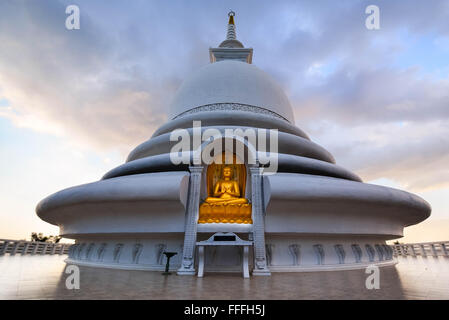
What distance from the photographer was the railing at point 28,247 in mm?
12773

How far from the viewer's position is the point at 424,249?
45.4 feet

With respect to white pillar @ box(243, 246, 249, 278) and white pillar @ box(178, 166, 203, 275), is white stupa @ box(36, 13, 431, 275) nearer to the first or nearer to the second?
white pillar @ box(178, 166, 203, 275)

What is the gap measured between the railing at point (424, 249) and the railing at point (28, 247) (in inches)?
846

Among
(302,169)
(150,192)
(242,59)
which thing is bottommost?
(150,192)

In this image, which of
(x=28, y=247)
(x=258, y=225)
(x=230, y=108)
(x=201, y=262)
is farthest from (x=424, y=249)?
(x=28, y=247)

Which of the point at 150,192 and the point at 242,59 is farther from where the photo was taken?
the point at 242,59

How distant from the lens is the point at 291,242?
21.6 ft

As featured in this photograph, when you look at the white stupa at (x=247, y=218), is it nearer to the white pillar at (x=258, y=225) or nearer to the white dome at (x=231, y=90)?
the white pillar at (x=258, y=225)

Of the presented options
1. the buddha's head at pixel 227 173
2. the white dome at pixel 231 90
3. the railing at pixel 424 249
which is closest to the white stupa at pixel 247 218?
the buddha's head at pixel 227 173

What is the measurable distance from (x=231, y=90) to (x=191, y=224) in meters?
8.11
